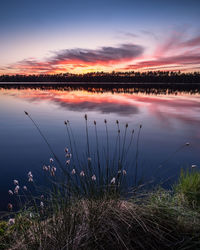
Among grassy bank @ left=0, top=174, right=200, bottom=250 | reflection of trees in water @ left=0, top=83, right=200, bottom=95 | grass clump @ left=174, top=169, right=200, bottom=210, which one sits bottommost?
grass clump @ left=174, top=169, right=200, bottom=210

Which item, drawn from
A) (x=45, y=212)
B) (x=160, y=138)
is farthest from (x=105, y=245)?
(x=160, y=138)

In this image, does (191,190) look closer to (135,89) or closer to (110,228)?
(110,228)

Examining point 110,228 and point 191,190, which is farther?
point 191,190

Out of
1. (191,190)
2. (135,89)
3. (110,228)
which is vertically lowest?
(191,190)

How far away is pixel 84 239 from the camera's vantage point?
8.99 feet

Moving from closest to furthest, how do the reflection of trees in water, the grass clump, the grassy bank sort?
the grassy bank
the grass clump
the reflection of trees in water

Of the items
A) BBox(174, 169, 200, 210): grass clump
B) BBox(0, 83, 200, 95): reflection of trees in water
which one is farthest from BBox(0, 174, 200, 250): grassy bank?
BBox(0, 83, 200, 95): reflection of trees in water

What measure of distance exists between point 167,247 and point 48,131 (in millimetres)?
11945

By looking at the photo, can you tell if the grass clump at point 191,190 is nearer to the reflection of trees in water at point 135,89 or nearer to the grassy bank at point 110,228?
the grassy bank at point 110,228

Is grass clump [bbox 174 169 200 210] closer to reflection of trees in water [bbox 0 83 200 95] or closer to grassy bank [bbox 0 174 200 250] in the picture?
grassy bank [bbox 0 174 200 250]

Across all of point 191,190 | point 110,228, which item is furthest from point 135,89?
point 110,228

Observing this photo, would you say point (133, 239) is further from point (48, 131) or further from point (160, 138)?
point (48, 131)

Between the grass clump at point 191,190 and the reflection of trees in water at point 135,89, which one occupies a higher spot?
the reflection of trees in water at point 135,89

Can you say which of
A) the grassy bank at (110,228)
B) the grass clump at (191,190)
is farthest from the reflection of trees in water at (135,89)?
the grassy bank at (110,228)
